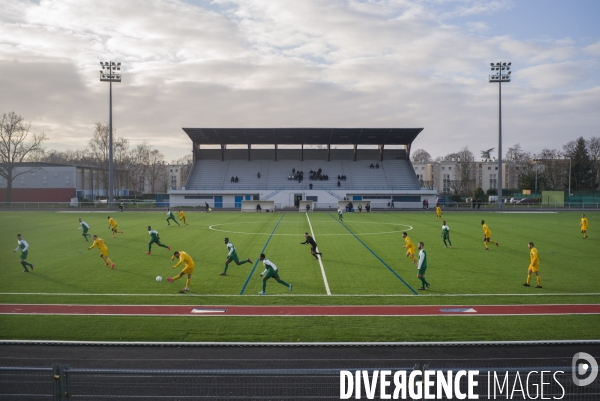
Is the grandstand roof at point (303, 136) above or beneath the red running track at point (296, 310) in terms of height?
above

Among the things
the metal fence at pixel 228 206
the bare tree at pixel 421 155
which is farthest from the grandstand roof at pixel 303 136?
the bare tree at pixel 421 155

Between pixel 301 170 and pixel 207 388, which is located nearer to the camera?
pixel 207 388

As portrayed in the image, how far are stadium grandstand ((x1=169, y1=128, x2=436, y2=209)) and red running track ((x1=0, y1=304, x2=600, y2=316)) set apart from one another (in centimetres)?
5366

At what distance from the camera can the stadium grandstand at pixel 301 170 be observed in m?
72.4

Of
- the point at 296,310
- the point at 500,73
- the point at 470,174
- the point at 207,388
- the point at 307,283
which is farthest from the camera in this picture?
the point at 470,174

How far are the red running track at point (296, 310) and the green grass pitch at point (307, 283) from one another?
0.51m

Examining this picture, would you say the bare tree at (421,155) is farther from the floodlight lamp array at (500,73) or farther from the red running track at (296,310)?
the red running track at (296,310)

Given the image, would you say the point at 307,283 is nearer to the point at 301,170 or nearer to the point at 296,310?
the point at 296,310

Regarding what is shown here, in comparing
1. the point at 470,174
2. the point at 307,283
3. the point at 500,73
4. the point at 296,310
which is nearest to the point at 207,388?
the point at 296,310

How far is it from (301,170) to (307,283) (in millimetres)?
64980

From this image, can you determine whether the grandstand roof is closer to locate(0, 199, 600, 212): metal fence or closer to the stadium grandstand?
the stadium grandstand

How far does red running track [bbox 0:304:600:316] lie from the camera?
13430 mm

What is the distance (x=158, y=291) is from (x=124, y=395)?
27.3ft

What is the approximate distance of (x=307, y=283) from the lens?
1755cm
